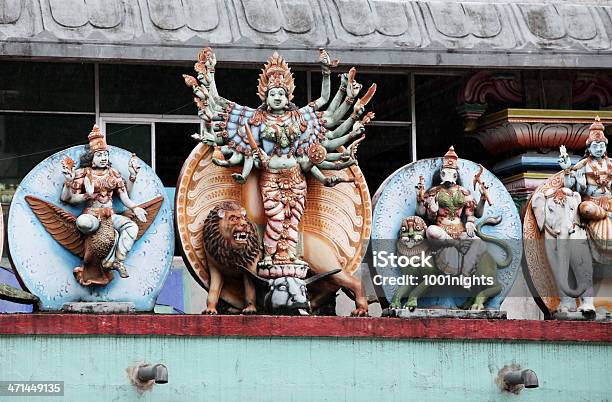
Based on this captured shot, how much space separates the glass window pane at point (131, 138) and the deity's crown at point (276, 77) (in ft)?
8.79

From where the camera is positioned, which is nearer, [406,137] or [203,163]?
[203,163]

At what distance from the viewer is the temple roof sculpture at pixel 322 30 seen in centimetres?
2497

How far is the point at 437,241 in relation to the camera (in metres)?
24.8

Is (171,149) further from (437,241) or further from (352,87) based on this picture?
(437,241)

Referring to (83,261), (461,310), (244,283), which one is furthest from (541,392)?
(83,261)

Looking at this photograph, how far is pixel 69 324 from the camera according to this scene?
919 inches

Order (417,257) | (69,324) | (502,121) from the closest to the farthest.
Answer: (69,324)
(417,257)
(502,121)

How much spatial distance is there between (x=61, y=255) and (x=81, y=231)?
0.40 m

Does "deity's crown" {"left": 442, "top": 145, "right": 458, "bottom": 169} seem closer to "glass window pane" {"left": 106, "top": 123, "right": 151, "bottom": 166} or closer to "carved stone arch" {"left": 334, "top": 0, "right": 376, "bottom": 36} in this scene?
"carved stone arch" {"left": 334, "top": 0, "right": 376, "bottom": 36}

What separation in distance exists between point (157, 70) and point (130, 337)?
4610 mm

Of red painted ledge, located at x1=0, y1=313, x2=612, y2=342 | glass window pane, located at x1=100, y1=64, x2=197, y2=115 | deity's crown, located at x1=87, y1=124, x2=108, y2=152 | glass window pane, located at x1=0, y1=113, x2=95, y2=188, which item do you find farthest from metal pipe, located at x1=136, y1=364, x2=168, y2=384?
glass window pane, located at x1=100, y1=64, x2=197, y2=115

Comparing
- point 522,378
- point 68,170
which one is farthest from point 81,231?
point 522,378

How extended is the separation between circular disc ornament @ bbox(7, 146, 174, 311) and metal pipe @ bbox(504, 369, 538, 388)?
152 inches

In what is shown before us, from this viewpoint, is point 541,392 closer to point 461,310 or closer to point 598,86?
point 461,310
